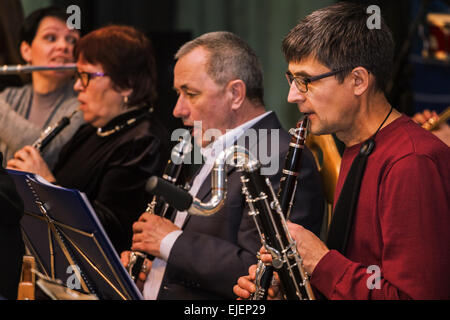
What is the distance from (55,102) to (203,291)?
4.90 feet

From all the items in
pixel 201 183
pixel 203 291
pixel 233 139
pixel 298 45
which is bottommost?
pixel 203 291

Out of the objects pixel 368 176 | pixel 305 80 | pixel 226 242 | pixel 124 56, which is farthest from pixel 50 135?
pixel 368 176

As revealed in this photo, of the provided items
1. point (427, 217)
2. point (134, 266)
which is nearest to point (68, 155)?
point (134, 266)

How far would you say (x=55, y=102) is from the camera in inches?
127

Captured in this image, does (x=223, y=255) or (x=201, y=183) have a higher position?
(x=201, y=183)

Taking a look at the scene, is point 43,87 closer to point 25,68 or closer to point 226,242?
point 25,68

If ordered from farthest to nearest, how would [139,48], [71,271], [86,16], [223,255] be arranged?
[86,16] < [139,48] < [223,255] < [71,271]

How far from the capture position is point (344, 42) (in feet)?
5.57

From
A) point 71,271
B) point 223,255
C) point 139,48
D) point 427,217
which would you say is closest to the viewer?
point 427,217

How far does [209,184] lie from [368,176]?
672mm

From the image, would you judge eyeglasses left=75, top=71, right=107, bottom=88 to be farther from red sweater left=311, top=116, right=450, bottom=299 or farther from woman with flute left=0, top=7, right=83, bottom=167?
red sweater left=311, top=116, right=450, bottom=299

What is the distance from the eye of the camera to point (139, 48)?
2.84 m
